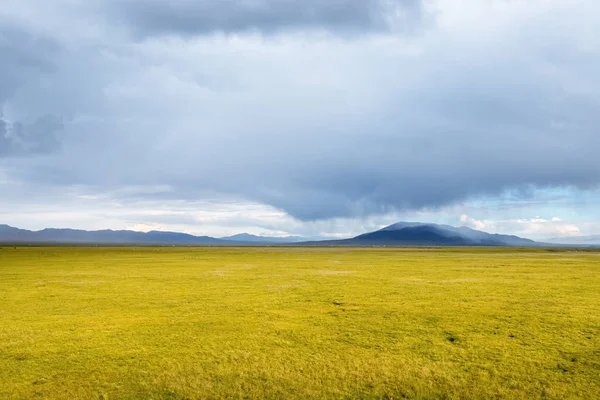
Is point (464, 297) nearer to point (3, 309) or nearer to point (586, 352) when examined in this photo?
point (586, 352)

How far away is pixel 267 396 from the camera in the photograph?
970 cm

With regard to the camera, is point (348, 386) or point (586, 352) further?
point (586, 352)

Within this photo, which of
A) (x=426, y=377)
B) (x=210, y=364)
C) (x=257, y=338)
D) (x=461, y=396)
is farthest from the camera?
(x=257, y=338)

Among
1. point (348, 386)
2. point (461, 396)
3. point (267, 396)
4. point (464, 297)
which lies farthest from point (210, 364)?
point (464, 297)

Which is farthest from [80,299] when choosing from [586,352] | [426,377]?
[586,352]

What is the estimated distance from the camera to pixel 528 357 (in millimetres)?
11688

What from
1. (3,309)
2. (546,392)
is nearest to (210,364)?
(546,392)

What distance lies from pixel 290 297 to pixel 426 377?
38.5 feet

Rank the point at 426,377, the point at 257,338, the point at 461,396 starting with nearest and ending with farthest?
the point at 461,396, the point at 426,377, the point at 257,338

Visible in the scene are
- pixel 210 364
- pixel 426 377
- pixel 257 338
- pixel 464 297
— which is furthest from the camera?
pixel 464 297

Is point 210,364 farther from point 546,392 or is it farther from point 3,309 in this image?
point 3,309

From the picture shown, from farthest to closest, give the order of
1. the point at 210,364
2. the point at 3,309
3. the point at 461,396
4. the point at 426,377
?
the point at 3,309
the point at 210,364
the point at 426,377
the point at 461,396

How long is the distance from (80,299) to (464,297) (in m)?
19.4

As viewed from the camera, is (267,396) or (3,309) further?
(3,309)
